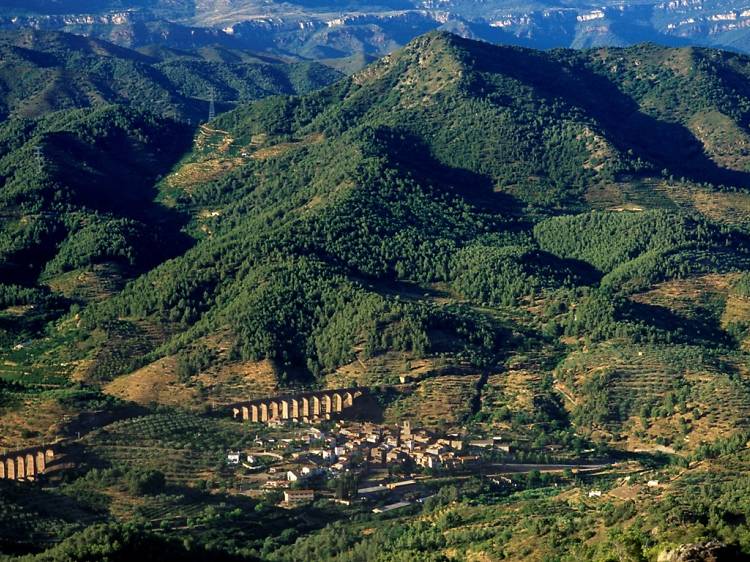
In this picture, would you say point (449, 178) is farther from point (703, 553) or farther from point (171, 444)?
point (703, 553)

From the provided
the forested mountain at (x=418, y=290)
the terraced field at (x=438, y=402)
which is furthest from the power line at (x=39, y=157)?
the terraced field at (x=438, y=402)

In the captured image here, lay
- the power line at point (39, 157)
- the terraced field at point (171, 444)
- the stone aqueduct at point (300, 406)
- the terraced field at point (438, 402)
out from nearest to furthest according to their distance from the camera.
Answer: the terraced field at point (171, 444) → the terraced field at point (438, 402) → the stone aqueduct at point (300, 406) → the power line at point (39, 157)

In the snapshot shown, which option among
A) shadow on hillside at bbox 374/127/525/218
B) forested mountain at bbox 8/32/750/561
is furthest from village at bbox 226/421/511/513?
shadow on hillside at bbox 374/127/525/218

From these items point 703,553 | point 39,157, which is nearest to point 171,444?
point 703,553

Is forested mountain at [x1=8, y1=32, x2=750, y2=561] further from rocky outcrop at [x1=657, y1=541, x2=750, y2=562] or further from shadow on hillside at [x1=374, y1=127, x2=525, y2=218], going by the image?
rocky outcrop at [x1=657, y1=541, x2=750, y2=562]

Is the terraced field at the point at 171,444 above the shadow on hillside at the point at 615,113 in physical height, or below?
below

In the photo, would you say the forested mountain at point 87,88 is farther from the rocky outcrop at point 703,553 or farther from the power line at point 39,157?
the rocky outcrop at point 703,553

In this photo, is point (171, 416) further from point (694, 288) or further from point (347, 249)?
point (694, 288)
